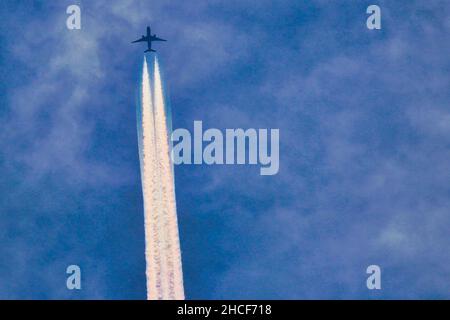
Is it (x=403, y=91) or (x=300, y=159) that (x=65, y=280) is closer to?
(x=300, y=159)

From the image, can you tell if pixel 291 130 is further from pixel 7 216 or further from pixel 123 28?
pixel 7 216

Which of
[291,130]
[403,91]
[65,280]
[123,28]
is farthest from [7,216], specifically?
[403,91]

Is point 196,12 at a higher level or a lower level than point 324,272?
higher

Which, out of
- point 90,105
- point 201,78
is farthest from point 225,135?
point 90,105
